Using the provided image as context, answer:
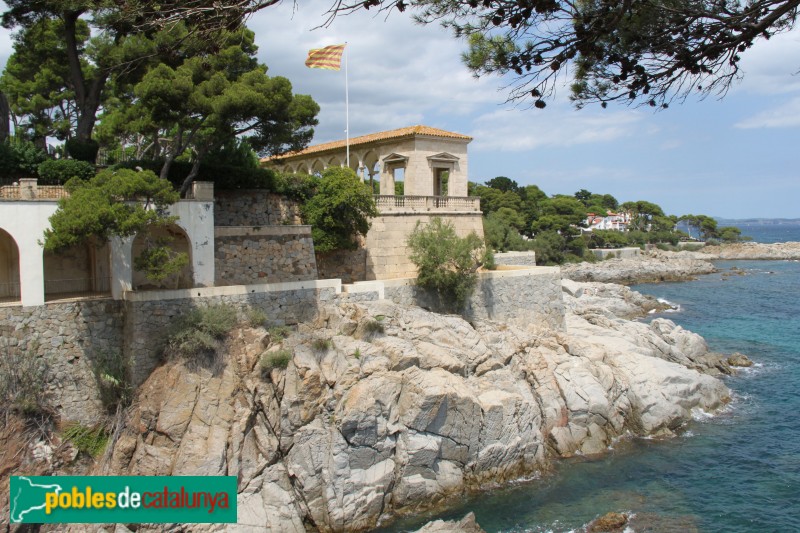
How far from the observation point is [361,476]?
17.6m

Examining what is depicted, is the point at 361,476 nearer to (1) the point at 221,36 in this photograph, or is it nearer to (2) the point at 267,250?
(2) the point at 267,250

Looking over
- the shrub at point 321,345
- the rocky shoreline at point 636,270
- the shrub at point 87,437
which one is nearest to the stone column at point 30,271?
the shrub at point 87,437

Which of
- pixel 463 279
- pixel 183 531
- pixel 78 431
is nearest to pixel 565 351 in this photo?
pixel 463 279

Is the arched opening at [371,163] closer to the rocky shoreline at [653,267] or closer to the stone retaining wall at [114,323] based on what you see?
the stone retaining wall at [114,323]

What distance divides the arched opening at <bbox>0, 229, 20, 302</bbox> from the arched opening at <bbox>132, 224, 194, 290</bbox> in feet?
11.0

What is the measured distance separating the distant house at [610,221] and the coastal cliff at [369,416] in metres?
89.7

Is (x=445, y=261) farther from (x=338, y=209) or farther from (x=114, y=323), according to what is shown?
(x=114, y=323)

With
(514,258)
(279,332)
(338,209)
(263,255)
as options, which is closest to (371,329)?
(279,332)

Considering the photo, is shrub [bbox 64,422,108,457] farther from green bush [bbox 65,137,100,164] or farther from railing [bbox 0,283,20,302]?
green bush [bbox 65,137,100,164]

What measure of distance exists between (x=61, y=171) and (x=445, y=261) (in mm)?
13068

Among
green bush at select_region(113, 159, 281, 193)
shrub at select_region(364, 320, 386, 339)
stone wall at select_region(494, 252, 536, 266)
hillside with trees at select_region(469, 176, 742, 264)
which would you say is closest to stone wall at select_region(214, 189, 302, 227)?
green bush at select_region(113, 159, 281, 193)

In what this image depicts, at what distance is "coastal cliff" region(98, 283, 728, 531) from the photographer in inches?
680

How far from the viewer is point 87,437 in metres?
18.1

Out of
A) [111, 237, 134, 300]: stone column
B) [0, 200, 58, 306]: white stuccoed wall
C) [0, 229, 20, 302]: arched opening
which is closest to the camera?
[0, 200, 58, 306]: white stuccoed wall
